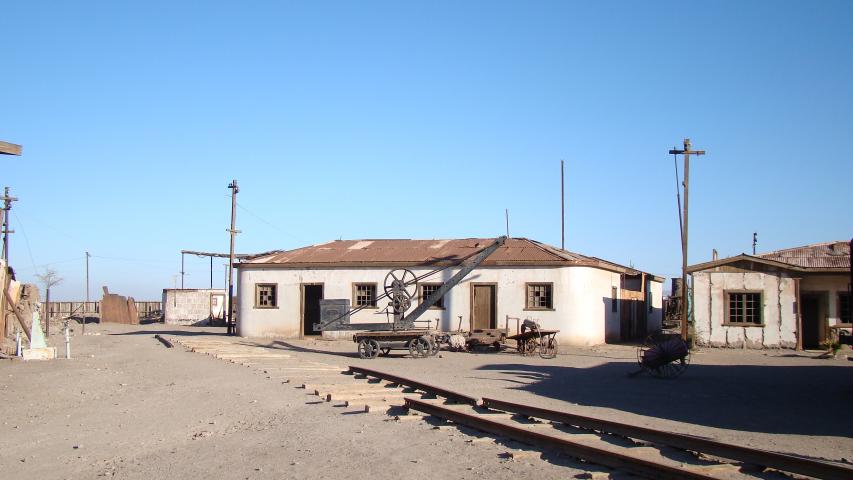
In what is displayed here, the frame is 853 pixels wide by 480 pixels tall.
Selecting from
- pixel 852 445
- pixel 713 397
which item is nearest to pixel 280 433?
pixel 852 445

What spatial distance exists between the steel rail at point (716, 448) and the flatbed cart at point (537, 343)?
12778 millimetres

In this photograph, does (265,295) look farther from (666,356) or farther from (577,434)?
(577,434)

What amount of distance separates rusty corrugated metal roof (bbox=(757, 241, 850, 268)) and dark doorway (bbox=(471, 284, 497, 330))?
31.4 feet

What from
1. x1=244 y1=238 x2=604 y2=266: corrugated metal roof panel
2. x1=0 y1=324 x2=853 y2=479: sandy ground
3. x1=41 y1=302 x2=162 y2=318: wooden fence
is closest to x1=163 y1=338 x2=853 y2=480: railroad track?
x1=0 y1=324 x2=853 y2=479: sandy ground

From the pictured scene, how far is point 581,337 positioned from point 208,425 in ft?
61.4

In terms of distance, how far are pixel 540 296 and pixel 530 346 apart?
4592 millimetres

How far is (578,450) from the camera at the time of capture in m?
7.64

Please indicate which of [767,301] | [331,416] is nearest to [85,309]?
[767,301]

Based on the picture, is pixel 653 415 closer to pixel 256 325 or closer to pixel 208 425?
pixel 208 425

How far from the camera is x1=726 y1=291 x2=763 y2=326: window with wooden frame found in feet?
83.6

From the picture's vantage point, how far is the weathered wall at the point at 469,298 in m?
27.6

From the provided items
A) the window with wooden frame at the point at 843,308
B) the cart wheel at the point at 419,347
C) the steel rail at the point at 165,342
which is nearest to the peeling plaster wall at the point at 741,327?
the window with wooden frame at the point at 843,308

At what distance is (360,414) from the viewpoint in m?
11.1

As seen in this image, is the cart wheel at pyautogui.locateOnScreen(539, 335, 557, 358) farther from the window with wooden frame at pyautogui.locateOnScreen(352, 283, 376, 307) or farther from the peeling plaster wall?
the window with wooden frame at pyautogui.locateOnScreen(352, 283, 376, 307)
